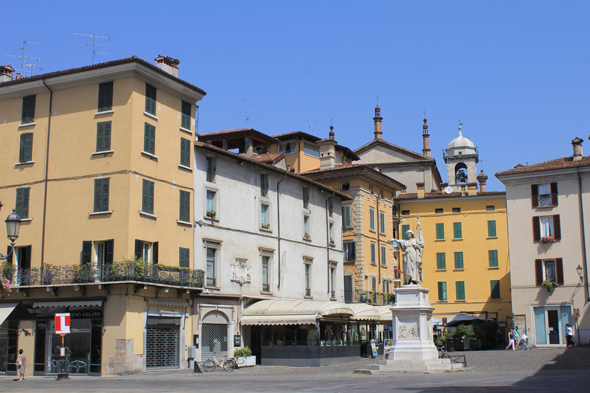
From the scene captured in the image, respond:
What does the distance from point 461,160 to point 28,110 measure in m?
71.2

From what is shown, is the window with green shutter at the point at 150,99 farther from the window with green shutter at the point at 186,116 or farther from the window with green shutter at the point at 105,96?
the window with green shutter at the point at 186,116

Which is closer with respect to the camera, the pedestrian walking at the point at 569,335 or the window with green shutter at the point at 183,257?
the window with green shutter at the point at 183,257

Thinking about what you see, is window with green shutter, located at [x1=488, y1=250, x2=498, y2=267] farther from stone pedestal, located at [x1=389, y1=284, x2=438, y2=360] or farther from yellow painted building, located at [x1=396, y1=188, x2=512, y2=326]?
stone pedestal, located at [x1=389, y1=284, x2=438, y2=360]

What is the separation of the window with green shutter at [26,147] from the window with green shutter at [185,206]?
7776 mm

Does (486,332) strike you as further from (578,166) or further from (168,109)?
(168,109)

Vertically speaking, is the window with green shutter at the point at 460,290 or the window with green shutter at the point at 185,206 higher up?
the window with green shutter at the point at 185,206

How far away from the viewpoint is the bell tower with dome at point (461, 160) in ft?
314

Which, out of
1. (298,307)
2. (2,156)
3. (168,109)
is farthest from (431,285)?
(2,156)

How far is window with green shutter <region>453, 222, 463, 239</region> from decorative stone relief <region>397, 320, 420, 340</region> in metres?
37.1

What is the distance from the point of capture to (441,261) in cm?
6200

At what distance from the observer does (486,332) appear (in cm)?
4969

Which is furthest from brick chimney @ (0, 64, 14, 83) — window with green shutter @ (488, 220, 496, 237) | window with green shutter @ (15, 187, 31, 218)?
window with green shutter @ (488, 220, 496, 237)

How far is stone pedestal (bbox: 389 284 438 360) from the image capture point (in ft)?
85.3

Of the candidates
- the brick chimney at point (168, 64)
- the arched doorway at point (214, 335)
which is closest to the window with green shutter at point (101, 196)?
the brick chimney at point (168, 64)
